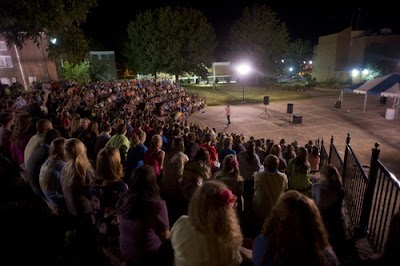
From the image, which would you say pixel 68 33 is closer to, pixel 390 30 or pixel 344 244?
pixel 344 244

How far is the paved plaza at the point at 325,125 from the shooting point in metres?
13.9

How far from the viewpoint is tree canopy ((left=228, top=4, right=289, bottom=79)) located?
49250 mm

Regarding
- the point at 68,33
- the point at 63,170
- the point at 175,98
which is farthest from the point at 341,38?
the point at 63,170

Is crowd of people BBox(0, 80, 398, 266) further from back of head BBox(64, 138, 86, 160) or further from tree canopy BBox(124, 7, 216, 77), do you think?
tree canopy BBox(124, 7, 216, 77)

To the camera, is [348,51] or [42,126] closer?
[42,126]

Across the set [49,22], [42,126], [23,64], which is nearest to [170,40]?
[23,64]

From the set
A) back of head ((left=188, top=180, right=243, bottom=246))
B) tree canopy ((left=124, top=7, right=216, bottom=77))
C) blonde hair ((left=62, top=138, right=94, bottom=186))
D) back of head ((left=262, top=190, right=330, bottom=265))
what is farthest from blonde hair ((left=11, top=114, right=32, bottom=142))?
tree canopy ((left=124, top=7, right=216, bottom=77))

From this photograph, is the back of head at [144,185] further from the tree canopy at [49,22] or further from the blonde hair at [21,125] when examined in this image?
the tree canopy at [49,22]

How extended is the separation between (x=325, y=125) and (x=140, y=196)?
731 inches

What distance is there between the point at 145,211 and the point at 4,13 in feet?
20.8

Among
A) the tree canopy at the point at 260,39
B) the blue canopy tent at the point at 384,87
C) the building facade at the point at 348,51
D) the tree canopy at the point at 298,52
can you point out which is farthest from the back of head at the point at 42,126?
the tree canopy at the point at 298,52

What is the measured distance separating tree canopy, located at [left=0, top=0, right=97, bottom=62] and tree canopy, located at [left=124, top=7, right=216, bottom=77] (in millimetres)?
34259

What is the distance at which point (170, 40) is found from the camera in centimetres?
4162

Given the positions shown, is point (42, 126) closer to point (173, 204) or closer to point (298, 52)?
point (173, 204)
